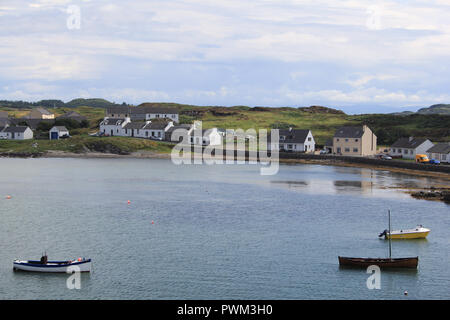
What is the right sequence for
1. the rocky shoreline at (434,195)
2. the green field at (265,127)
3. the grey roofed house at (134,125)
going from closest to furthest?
the rocky shoreline at (434,195), the green field at (265,127), the grey roofed house at (134,125)

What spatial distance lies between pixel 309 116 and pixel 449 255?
155 m

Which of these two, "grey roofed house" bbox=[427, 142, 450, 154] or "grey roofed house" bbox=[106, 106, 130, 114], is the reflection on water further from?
"grey roofed house" bbox=[106, 106, 130, 114]

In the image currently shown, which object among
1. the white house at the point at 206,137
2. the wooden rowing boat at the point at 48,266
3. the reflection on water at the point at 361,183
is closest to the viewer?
the wooden rowing boat at the point at 48,266

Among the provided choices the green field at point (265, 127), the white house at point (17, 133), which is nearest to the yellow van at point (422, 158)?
the green field at point (265, 127)

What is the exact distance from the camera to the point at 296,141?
127 meters

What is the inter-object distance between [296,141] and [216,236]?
266ft

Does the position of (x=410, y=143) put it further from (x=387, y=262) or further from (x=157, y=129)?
(x=387, y=262)

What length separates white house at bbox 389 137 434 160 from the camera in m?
105

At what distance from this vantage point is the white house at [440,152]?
9736 centimetres

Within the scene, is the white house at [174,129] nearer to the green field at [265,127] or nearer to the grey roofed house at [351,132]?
the green field at [265,127]

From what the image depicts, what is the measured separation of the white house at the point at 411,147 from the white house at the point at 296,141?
62.1 feet

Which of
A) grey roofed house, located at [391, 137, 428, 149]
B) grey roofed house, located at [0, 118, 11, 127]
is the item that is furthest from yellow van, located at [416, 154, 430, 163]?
grey roofed house, located at [0, 118, 11, 127]

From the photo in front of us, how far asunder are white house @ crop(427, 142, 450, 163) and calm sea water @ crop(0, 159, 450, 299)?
15275 millimetres
